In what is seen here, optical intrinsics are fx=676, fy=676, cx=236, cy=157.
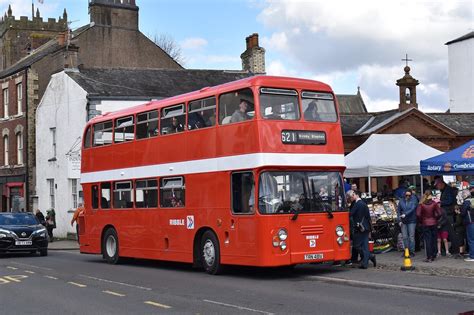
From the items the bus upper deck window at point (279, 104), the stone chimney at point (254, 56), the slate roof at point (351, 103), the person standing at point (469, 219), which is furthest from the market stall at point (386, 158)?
the slate roof at point (351, 103)

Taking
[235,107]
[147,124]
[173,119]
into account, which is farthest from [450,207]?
[147,124]

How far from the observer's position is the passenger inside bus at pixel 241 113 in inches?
591

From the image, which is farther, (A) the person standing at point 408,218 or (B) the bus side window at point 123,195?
(B) the bus side window at point 123,195

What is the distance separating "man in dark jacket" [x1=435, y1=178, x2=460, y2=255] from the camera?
17.9 metres

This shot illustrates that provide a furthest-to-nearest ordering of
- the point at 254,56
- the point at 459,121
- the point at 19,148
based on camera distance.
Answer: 1. the point at 459,121
2. the point at 19,148
3. the point at 254,56

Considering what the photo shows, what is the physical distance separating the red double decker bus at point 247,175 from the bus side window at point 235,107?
2 cm

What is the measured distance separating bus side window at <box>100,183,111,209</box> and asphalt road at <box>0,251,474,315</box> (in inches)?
109

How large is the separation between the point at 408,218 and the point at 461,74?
49900mm

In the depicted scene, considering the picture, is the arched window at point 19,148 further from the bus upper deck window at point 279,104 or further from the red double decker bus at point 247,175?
the bus upper deck window at point 279,104

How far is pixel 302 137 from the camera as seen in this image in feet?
49.8

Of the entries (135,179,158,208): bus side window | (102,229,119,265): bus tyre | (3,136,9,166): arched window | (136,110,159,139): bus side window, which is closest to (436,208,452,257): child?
(135,179,158,208): bus side window

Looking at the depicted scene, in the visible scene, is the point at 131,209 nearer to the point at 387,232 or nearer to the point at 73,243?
the point at 387,232

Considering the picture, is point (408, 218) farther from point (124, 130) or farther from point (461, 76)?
point (461, 76)

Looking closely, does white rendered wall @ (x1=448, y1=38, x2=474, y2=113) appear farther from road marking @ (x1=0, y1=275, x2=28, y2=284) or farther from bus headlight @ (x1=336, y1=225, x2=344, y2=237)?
road marking @ (x1=0, y1=275, x2=28, y2=284)
